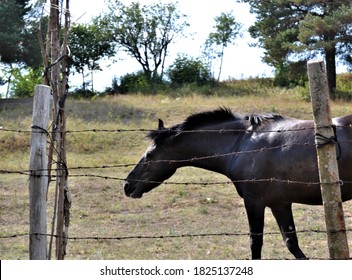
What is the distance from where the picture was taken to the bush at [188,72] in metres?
35.6

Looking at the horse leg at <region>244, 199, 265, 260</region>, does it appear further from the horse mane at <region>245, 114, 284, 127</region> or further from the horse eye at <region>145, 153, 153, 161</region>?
the horse eye at <region>145, 153, 153, 161</region>

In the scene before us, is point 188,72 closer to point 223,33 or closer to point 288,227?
point 223,33

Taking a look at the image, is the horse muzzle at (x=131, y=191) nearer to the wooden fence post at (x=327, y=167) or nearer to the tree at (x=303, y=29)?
the wooden fence post at (x=327, y=167)

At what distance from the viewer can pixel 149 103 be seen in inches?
981

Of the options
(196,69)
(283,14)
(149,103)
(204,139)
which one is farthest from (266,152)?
(196,69)

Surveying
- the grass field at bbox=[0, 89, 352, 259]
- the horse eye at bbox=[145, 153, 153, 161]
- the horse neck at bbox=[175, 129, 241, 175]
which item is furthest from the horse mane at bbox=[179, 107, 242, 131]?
the grass field at bbox=[0, 89, 352, 259]

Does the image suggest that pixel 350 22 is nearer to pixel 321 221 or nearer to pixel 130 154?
pixel 130 154

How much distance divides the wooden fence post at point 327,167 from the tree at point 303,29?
71.7ft

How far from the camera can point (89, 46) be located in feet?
122

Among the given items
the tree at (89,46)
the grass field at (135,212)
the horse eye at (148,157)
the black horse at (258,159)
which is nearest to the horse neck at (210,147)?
the black horse at (258,159)

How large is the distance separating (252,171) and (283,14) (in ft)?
78.4

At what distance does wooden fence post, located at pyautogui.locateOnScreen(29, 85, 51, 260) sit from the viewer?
12.6ft

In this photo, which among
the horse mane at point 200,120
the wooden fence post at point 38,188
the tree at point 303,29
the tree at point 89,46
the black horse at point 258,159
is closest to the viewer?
the wooden fence post at point 38,188

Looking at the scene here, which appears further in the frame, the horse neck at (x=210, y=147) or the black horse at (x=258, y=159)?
the horse neck at (x=210, y=147)
